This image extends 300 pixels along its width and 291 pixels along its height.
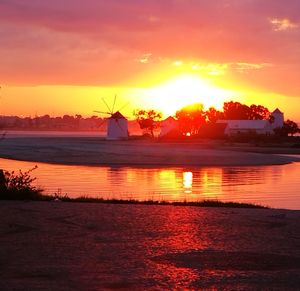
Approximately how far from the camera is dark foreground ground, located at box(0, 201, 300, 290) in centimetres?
764

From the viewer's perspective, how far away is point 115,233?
11016 mm

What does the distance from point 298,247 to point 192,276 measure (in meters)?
2.92

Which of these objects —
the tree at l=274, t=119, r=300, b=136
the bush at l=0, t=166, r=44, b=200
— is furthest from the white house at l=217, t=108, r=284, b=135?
the bush at l=0, t=166, r=44, b=200

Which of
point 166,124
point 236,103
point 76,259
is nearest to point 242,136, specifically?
point 166,124

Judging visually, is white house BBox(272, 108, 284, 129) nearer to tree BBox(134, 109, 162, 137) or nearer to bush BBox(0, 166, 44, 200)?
tree BBox(134, 109, 162, 137)

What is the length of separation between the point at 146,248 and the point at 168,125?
395 ft

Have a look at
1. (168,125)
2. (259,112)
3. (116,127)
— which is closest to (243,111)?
(259,112)

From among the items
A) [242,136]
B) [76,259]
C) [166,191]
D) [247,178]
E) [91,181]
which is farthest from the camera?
[242,136]

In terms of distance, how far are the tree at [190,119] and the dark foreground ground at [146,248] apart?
127 m

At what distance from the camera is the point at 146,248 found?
9.70m

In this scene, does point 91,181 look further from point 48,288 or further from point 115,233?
point 48,288

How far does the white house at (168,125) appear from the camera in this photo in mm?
128125

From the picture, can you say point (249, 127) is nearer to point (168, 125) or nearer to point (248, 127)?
point (248, 127)

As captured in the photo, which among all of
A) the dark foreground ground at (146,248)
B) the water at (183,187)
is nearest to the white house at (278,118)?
the water at (183,187)
